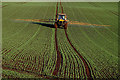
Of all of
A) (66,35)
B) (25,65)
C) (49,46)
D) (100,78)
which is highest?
(66,35)

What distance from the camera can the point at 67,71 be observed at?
9.29m

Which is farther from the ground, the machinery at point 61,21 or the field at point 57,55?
the machinery at point 61,21

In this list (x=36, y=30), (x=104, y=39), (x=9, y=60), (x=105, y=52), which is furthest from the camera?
(x=36, y=30)

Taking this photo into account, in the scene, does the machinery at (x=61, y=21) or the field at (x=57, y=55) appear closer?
the field at (x=57, y=55)

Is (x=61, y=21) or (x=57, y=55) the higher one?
(x=61, y=21)

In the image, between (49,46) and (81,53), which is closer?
(81,53)

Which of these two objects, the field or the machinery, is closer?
the field

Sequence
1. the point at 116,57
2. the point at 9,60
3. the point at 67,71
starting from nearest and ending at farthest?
the point at 67,71 → the point at 9,60 → the point at 116,57

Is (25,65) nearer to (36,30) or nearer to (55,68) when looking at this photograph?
(55,68)

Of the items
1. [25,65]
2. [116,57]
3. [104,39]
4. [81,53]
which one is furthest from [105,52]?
[25,65]

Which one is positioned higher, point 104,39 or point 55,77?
point 104,39

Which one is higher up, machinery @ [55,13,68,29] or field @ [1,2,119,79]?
machinery @ [55,13,68,29]

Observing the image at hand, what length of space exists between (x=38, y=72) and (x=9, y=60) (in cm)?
329

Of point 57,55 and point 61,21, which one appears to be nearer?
point 57,55
